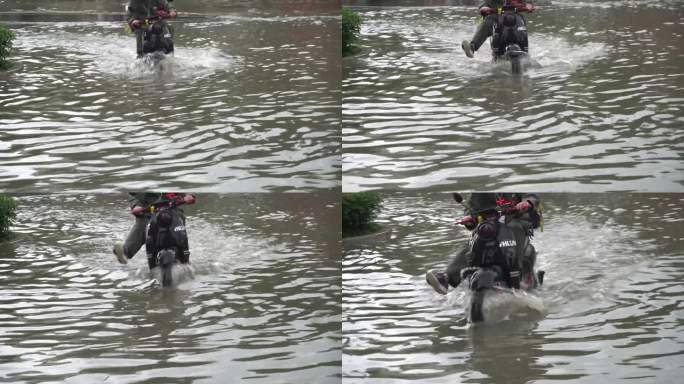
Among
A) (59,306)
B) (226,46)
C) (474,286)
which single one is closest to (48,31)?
(226,46)

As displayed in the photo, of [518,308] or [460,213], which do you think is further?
[460,213]

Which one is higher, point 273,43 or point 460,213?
point 273,43

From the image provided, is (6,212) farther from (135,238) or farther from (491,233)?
(491,233)

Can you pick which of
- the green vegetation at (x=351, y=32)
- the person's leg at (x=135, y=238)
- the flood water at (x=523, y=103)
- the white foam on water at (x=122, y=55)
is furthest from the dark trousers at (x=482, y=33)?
the person's leg at (x=135, y=238)

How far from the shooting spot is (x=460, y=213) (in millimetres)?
8000

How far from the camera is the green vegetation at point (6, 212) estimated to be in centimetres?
737

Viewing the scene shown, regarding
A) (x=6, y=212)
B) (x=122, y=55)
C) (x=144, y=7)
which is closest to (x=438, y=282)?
(x=6, y=212)

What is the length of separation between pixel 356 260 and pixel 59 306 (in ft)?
6.71

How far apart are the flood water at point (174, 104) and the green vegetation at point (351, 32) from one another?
0.27m

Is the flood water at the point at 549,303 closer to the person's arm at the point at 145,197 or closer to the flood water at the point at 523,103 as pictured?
the flood water at the point at 523,103

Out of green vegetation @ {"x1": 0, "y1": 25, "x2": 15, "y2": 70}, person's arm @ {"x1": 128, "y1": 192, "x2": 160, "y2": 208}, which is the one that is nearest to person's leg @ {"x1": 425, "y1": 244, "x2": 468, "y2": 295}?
person's arm @ {"x1": 128, "y1": 192, "x2": 160, "y2": 208}

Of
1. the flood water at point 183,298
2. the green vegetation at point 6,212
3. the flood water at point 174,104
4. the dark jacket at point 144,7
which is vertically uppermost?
the dark jacket at point 144,7

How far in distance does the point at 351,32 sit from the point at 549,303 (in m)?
4.19

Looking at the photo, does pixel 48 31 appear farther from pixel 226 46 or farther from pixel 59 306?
pixel 59 306
